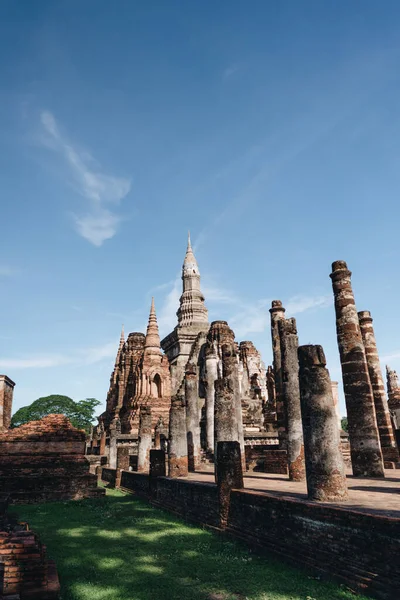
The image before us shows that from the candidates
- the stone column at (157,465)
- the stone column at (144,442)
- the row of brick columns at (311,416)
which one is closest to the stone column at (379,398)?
the row of brick columns at (311,416)

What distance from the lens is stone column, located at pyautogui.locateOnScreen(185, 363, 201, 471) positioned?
17.9m

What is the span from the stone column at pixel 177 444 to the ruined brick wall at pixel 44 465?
8.30ft

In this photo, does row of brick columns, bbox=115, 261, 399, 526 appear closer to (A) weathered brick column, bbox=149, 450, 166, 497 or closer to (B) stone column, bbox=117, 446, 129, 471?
(A) weathered brick column, bbox=149, 450, 166, 497

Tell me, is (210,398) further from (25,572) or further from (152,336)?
(152,336)

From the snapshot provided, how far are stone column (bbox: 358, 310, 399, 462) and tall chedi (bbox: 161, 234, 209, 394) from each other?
24.5 meters

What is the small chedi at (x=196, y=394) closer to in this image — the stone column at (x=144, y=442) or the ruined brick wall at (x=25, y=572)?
the stone column at (x=144, y=442)

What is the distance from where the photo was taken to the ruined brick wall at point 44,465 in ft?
43.8

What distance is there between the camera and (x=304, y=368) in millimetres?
Answer: 7777

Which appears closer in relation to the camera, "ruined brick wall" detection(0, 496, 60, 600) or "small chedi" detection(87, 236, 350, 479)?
"ruined brick wall" detection(0, 496, 60, 600)

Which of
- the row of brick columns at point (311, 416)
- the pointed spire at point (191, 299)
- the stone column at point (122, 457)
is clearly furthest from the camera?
the pointed spire at point (191, 299)

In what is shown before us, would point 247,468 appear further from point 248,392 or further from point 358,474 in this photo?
point 248,392

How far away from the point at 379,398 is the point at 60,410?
52908mm

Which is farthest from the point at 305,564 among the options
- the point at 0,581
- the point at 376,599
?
the point at 0,581

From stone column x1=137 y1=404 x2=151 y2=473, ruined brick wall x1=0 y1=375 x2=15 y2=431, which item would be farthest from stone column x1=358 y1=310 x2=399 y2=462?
ruined brick wall x1=0 y1=375 x2=15 y2=431
